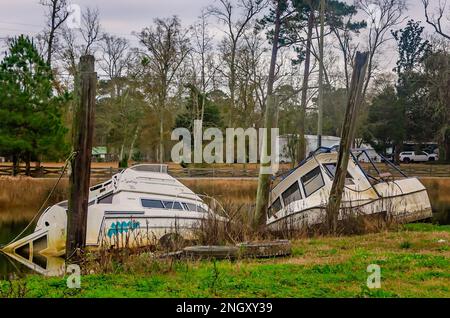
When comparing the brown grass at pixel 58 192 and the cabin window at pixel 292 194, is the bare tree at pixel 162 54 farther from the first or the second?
the cabin window at pixel 292 194

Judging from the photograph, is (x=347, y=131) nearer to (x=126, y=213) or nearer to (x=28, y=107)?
(x=126, y=213)

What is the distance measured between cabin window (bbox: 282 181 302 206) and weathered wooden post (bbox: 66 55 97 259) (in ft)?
25.5

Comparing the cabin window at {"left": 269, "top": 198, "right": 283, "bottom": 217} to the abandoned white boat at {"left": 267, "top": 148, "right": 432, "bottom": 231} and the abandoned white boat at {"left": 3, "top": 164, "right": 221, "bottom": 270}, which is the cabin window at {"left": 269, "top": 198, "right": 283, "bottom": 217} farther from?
the abandoned white boat at {"left": 3, "top": 164, "right": 221, "bottom": 270}

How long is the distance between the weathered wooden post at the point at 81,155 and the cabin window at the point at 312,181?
26.6 ft

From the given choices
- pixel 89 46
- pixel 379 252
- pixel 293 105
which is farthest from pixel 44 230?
pixel 293 105

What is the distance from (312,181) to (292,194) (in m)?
0.75

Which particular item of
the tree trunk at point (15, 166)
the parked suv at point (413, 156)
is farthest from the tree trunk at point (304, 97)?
the parked suv at point (413, 156)

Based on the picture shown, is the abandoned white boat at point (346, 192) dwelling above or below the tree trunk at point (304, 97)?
below

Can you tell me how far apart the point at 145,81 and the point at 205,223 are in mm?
35338

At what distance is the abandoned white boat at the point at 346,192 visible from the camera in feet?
52.4

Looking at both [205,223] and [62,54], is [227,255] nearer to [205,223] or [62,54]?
[205,223]

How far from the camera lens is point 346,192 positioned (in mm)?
16438

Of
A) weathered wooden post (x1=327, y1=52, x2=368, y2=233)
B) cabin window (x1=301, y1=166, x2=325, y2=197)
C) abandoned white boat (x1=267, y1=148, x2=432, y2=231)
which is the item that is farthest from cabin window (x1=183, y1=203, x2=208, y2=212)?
weathered wooden post (x1=327, y1=52, x2=368, y2=233)

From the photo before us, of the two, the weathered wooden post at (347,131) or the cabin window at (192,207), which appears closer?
the weathered wooden post at (347,131)
